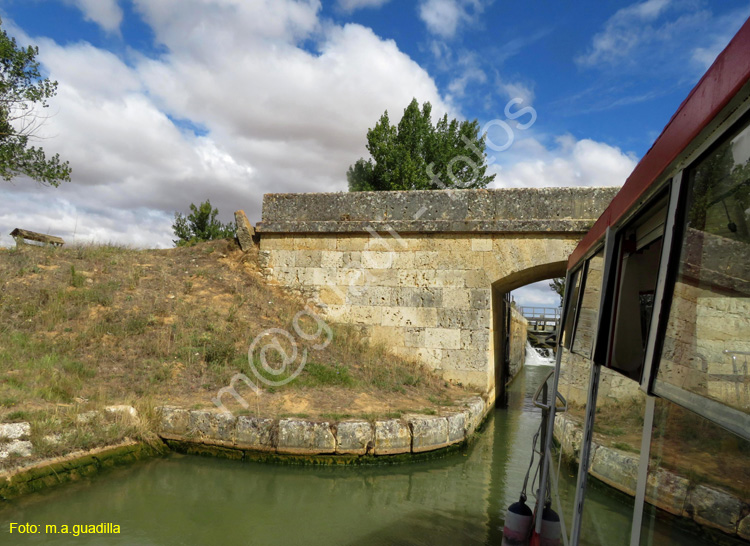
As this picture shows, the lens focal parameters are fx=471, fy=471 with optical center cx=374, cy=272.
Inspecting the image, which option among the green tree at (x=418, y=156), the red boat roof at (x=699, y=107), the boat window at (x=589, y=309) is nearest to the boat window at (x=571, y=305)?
the boat window at (x=589, y=309)

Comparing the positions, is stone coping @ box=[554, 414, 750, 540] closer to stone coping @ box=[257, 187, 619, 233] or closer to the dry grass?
the dry grass

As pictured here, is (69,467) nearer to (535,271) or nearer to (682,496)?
(682,496)

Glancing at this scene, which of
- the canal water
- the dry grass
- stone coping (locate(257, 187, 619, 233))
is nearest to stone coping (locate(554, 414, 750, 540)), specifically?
the canal water

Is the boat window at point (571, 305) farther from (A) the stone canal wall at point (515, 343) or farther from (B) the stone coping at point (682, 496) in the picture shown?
(A) the stone canal wall at point (515, 343)

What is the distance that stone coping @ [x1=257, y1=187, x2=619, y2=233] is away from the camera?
8.23m

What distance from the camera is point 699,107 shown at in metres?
1.16

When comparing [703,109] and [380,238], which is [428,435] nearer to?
[380,238]

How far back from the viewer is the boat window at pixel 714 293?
91 cm

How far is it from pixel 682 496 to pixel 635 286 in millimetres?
819

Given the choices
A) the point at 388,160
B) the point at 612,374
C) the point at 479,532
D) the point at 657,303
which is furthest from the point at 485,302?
the point at 388,160

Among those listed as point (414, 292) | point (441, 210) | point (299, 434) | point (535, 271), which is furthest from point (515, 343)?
point (299, 434)

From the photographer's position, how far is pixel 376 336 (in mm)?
8938

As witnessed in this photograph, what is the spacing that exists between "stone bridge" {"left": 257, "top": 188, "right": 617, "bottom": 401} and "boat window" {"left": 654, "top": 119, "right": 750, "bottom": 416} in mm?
7255

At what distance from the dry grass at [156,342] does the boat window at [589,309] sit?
396 cm
